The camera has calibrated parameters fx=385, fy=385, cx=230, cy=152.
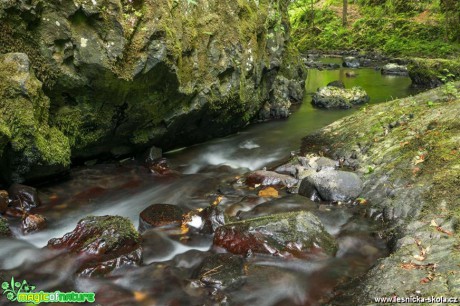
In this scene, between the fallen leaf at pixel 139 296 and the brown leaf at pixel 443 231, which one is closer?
the fallen leaf at pixel 139 296

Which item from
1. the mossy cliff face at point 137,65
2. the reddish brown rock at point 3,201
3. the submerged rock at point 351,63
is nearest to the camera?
the reddish brown rock at point 3,201

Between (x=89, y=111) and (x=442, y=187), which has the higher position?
Result: (x=89, y=111)

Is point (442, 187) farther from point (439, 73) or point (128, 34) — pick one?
point (439, 73)

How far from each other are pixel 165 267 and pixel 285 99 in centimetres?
1089

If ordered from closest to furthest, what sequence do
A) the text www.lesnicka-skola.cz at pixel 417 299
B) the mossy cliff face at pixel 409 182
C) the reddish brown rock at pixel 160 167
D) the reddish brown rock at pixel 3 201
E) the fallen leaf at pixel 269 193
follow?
A: the text www.lesnicka-skola.cz at pixel 417 299 → the mossy cliff face at pixel 409 182 → the reddish brown rock at pixel 3 201 → the fallen leaf at pixel 269 193 → the reddish brown rock at pixel 160 167

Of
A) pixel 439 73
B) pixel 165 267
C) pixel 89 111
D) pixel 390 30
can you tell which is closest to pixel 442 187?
pixel 165 267

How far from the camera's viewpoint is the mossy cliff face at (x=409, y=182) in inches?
161

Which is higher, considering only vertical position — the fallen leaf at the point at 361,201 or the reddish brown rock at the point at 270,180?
the reddish brown rock at the point at 270,180

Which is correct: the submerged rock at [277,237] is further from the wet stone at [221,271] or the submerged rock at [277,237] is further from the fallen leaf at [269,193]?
the fallen leaf at [269,193]

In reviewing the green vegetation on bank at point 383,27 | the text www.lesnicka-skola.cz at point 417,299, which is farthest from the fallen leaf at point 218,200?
the green vegetation on bank at point 383,27

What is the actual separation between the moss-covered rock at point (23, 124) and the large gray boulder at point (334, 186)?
4645mm

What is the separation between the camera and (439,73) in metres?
18.5
